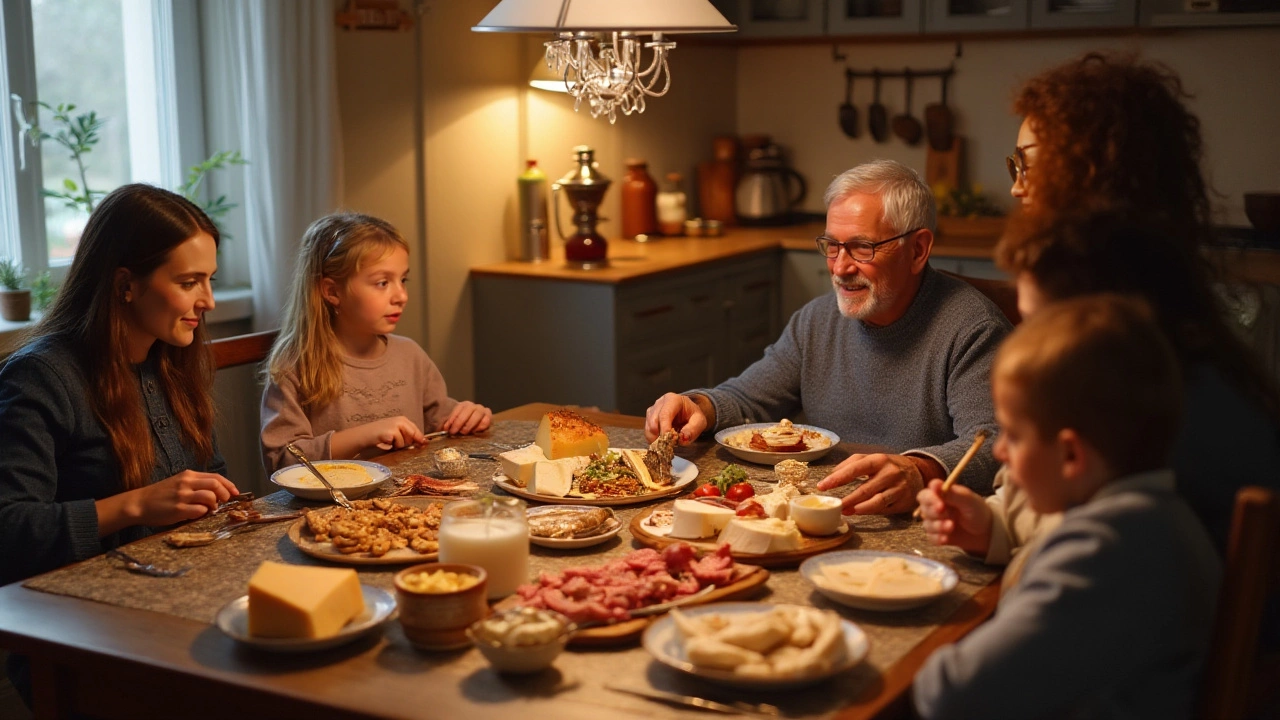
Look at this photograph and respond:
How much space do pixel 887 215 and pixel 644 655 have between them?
4.33ft

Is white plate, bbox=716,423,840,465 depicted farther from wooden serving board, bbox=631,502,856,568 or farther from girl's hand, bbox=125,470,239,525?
girl's hand, bbox=125,470,239,525

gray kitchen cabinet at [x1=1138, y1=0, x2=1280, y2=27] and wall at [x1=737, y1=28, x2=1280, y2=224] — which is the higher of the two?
gray kitchen cabinet at [x1=1138, y1=0, x2=1280, y2=27]

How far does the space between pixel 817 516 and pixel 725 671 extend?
51cm

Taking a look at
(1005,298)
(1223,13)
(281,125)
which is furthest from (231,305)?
(1223,13)

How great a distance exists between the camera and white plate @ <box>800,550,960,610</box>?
152 cm

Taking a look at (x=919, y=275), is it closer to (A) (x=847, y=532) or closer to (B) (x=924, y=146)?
(A) (x=847, y=532)

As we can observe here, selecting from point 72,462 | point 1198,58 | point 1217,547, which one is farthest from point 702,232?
point 1217,547

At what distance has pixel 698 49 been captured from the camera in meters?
5.34

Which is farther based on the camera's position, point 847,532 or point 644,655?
point 847,532

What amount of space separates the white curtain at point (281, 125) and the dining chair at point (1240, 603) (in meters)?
2.79

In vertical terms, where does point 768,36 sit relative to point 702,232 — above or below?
above

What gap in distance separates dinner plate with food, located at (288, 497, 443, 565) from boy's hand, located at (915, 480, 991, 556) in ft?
2.15

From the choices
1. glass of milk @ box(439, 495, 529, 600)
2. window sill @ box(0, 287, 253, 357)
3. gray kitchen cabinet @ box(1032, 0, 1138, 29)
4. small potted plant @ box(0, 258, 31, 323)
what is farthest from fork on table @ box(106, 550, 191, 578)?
gray kitchen cabinet @ box(1032, 0, 1138, 29)

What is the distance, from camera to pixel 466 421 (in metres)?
2.48
